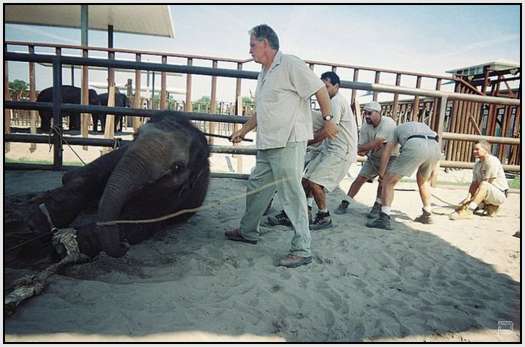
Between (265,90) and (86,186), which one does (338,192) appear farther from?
(86,186)

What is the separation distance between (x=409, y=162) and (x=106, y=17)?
13.6m

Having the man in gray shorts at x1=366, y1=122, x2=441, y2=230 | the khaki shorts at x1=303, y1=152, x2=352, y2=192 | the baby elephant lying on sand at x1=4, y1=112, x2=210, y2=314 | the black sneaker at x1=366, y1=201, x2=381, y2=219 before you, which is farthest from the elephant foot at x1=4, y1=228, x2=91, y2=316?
the black sneaker at x1=366, y1=201, x2=381, y2=219

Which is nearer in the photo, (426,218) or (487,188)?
(426,218)

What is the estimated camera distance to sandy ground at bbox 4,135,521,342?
7.71ft

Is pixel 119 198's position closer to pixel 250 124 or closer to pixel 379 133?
pixel 250 124

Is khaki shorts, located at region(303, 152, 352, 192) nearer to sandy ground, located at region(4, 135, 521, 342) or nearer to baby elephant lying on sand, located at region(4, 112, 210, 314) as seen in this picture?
sandy ground, located at region(4, 135, 521, 342)

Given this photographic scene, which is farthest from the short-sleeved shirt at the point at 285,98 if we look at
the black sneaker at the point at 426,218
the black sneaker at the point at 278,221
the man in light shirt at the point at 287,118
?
the black sneaker at the point at 426,218

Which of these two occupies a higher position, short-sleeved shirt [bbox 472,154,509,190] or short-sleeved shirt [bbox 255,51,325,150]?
short-sleeved shirt [bbox 255,51,325,150]

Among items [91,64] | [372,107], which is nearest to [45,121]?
[91,64]

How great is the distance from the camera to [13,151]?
9.36 m

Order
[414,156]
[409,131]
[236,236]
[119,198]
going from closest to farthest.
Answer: [119,198], [236,236], [414,156], [409,131]

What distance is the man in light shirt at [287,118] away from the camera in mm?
3430

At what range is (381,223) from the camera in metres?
4.90

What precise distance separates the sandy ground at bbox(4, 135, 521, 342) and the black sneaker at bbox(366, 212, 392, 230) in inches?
10.2
